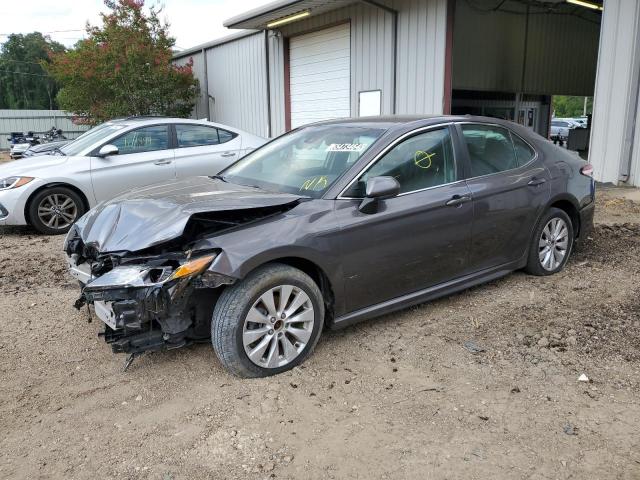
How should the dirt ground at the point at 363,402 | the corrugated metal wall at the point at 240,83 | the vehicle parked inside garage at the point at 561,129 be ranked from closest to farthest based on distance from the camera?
1. the dirt ground at the point at 363,402
2. the corrugated metal wall at the point at 240,83
3. the vehicle parked inside garage at the point at 561,129

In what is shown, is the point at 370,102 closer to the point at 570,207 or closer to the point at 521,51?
the point at 521,51

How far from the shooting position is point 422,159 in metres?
4.22

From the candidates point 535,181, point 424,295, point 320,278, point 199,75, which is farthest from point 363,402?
point 199,75

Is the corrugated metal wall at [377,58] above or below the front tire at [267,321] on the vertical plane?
above

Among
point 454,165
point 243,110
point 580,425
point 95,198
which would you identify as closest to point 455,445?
point 580,425

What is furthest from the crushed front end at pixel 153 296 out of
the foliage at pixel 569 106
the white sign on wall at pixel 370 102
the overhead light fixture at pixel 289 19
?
the foliage at pixel 569 106

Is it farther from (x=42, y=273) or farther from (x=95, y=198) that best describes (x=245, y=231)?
(x=95, y=198)

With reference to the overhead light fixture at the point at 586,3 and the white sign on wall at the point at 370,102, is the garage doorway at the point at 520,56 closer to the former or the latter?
the overhead light fixture at the point at 586,3

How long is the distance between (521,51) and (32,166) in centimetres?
1368

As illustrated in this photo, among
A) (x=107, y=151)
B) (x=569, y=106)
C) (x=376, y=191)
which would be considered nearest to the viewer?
(x=376, y=191)

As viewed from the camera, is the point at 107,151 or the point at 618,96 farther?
the point at 618,96

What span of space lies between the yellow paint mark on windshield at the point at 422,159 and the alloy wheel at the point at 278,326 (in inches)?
56.6

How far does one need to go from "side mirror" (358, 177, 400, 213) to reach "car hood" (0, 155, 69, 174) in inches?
210

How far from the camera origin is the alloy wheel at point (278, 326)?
3.34 meters
